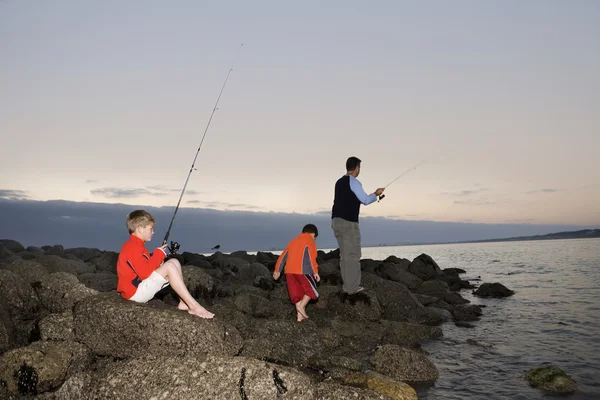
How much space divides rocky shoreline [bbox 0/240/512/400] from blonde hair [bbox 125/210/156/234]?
845 millimetres

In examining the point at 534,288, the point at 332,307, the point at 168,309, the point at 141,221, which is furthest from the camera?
the point at 534,288

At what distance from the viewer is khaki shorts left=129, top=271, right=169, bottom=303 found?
514 centimetres

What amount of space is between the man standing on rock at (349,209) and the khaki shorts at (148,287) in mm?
4188

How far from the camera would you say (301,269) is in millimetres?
7977

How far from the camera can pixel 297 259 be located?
8000 mm

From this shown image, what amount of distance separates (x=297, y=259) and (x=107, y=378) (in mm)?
4091

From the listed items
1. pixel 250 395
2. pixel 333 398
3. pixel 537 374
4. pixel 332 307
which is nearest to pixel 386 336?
pixel 332 307

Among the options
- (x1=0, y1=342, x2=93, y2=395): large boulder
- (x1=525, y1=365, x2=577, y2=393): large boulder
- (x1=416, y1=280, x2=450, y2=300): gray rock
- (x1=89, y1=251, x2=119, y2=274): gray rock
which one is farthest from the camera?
(x1=89, y1=251, x2=119, y2=274): gray rock

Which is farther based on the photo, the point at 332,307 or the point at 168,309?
the point at 332,307

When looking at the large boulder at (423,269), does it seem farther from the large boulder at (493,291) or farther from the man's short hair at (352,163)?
the man's short hair at (352,163)

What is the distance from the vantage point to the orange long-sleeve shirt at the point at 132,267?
511cm

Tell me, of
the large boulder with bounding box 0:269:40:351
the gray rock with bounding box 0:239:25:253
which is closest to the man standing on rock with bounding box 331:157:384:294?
the large boulder with bounding box 0:269:40:351

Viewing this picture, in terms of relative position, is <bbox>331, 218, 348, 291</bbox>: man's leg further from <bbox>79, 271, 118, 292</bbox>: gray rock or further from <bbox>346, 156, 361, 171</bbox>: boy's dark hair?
<bbox>79, 271, 118, 292</bbox>: gray rock

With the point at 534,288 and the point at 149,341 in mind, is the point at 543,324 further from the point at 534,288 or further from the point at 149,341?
the point at 149,341
